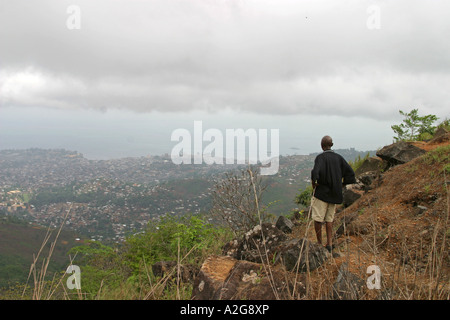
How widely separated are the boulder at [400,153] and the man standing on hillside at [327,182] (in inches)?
215

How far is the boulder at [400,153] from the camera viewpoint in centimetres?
904

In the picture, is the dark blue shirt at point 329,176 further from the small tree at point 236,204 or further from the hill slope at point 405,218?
the small tree at point 236,204

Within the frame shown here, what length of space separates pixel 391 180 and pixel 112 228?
46.6m

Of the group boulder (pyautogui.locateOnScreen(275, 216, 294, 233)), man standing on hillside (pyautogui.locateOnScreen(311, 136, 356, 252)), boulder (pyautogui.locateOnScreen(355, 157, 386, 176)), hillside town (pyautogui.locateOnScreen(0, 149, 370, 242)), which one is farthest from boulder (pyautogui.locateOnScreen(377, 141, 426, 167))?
hillside town (pyautogui.locateOnScreen(0, 149, 370, 242))

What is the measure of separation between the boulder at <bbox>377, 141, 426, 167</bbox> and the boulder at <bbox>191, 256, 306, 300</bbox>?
7816 millimetres

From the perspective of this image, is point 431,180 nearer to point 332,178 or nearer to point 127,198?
point 332,178

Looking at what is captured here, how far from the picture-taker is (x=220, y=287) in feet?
9.80

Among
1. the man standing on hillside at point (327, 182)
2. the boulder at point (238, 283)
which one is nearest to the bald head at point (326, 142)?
the man standing on hillside at point (327, 182)

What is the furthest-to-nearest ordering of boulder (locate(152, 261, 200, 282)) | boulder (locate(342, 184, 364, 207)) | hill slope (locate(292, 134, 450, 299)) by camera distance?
1. boulder (locate(342, 184, 364, 207))
2. boulder (locate(152, 261, 200, 282))
3. hill slope (locate(292, 134, 450, 299))

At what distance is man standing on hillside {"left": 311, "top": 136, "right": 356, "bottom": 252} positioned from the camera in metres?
4.73

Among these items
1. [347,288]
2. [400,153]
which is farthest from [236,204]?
[347,288]

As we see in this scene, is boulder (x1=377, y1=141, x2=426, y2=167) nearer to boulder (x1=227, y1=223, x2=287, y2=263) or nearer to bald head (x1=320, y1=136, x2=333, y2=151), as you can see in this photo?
bald head (x1=320, y1=136, x2=333, y2=151)

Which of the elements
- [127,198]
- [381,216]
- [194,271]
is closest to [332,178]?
[381,216]
